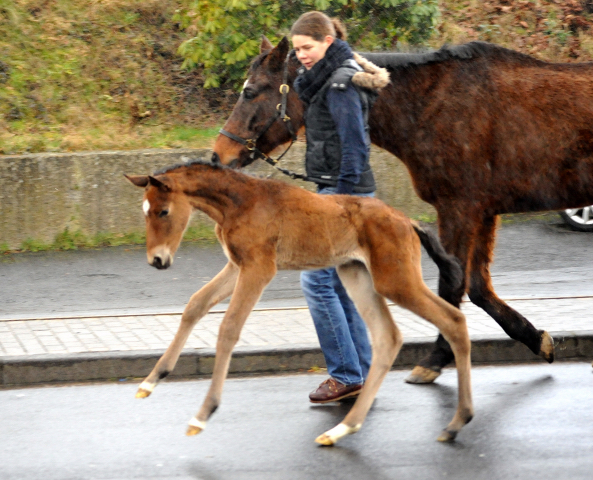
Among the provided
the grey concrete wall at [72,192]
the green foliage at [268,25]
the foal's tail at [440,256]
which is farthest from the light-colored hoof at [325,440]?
the green foliage at [268,25]

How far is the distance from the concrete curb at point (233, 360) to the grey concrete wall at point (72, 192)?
15.3ft

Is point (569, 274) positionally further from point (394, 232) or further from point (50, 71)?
point (50, 71)

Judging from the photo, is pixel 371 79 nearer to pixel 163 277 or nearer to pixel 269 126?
pixel 269 126

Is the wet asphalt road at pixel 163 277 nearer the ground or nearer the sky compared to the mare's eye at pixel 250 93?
nearer the ground

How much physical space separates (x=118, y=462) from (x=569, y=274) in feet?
19.8

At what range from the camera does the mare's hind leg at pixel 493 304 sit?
6.25m

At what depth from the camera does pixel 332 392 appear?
5578 millimetres

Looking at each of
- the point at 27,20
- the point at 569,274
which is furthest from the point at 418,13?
the point at 27,20

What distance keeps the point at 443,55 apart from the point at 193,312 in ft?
8.64

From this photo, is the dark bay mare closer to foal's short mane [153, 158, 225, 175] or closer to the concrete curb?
the concrete curb

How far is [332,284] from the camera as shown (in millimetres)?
5523

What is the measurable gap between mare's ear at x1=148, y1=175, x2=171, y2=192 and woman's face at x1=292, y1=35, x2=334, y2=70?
1.22 m

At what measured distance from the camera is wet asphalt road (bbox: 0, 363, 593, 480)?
4.46 meters

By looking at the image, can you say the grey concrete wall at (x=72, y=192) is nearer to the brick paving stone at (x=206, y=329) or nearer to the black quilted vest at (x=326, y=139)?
the brick paving stone at (x=206, y=329)
